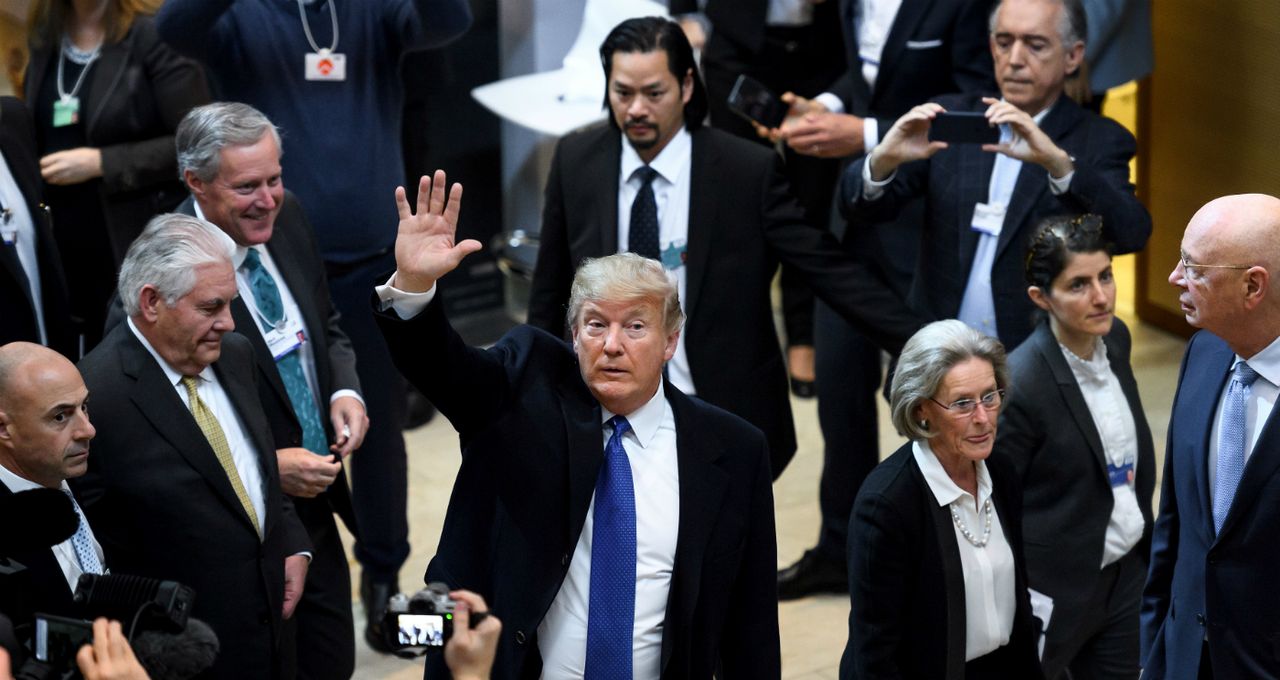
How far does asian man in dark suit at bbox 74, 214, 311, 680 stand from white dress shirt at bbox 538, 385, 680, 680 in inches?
35.2

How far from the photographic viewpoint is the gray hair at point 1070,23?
464 cm

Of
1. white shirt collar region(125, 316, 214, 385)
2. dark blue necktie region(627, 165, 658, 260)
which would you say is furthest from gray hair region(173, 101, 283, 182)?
dark blue necktie region(627, 165, 658, 260)

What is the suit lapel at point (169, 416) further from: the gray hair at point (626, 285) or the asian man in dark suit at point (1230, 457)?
the asian man in dark suit at point (1230, 457)

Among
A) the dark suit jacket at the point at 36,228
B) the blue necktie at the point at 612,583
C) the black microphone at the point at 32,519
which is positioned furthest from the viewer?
the dark suit jacket at the point at 36,228

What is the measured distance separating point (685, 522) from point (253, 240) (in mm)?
1628

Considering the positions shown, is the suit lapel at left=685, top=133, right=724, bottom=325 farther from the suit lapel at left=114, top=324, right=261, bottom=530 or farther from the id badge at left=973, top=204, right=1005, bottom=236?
the suit lapel at left=114, top=324, right=261, bottom=530

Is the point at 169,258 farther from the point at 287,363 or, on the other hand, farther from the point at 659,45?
the point at 659,45

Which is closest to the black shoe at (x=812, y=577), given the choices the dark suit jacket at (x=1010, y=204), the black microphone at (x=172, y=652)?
the dark suit jacket at (x=1010, y=204)

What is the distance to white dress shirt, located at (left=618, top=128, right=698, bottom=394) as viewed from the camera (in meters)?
4.76

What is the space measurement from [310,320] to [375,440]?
3.37 feet

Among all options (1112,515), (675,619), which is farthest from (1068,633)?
(675,619)

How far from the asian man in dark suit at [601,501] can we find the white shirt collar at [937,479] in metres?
0.45

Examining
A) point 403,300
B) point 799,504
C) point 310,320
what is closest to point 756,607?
point 403,300

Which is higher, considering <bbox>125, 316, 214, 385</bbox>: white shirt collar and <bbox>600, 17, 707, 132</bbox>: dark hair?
<bbox>600, 17, 707, 132</bbox>: dark hair
